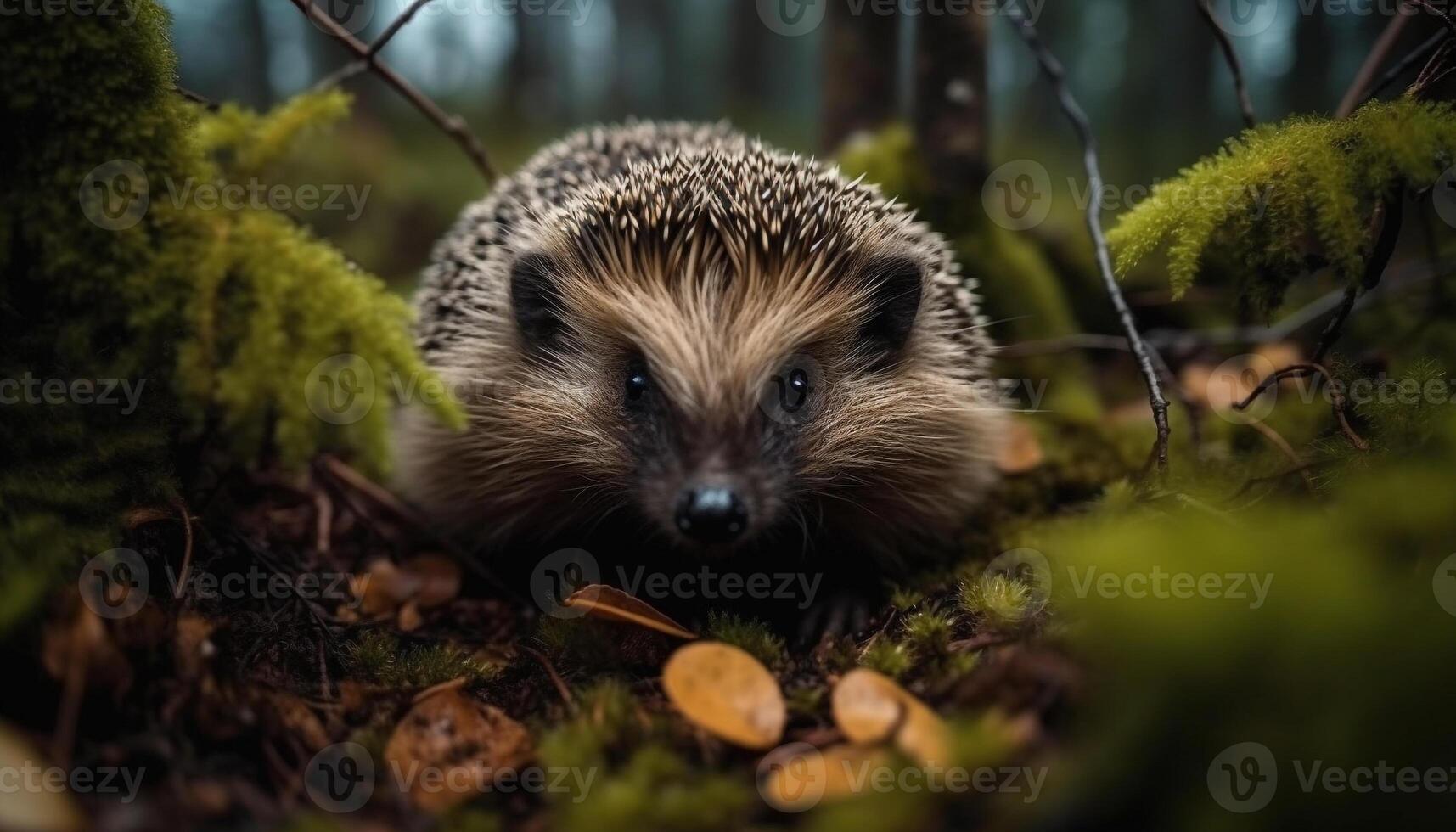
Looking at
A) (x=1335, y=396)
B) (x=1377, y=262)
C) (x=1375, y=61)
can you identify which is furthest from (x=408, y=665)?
(x=1375, y=61)

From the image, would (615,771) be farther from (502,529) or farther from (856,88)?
(856,88)

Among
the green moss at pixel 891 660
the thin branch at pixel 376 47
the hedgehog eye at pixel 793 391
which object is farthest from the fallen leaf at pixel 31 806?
the thin branch at pixel 376 47

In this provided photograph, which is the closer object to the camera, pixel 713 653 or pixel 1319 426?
pixel 713 653

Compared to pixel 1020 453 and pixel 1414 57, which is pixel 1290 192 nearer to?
pixel 1414 57

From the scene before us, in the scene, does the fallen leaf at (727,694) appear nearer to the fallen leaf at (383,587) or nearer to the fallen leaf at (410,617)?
the fallen leaf at (410,617)

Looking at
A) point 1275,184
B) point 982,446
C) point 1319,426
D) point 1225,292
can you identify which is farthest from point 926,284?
point 1225,292

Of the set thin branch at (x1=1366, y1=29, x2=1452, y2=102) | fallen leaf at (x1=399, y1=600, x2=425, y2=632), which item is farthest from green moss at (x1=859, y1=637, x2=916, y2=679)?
thin branch at (x1=1366, y1=29, x2=1452, y2=102)

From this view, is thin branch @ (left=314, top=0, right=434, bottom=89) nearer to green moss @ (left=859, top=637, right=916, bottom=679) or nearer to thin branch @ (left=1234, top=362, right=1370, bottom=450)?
green moss @ (left=859, top=637, right=916, bottom=679)

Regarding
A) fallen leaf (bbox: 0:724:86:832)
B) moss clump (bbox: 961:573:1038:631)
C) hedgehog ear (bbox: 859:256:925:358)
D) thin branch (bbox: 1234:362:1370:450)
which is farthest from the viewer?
hedgehog ear (bbox: 859:256:925:358)
